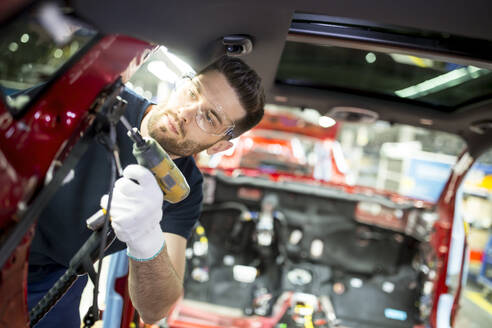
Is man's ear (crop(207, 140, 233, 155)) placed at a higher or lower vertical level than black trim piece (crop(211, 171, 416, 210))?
higher

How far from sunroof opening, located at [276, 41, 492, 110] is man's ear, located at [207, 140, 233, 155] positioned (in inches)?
35.5

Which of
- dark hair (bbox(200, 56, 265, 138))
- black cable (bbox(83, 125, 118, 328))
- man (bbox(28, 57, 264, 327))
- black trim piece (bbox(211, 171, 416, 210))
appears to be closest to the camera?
black cable (bbox(83, 125, 118, 328))

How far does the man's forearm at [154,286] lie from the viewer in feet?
3.38

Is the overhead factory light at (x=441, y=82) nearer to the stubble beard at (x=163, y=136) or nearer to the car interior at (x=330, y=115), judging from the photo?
the car interior at (x=330, y=115)

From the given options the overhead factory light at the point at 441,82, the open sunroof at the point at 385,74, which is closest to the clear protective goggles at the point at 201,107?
the open sunroof at the point at 385,74

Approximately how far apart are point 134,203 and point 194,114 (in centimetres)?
33

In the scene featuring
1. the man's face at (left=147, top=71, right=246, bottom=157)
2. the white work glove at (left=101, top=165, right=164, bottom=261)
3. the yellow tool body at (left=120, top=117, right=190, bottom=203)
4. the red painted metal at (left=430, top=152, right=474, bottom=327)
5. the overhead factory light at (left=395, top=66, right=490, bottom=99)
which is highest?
the overhead factory light at (left=395, top=66, right=490, bottom=99)

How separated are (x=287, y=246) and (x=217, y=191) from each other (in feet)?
2.81

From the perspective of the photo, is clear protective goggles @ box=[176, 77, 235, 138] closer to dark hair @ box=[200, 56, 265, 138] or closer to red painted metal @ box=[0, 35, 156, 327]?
dark hair @ box=[200, 56, 265, 138]

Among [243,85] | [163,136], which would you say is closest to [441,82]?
[243,85]

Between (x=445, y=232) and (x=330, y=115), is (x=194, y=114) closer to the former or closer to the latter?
(x=330, y=115)

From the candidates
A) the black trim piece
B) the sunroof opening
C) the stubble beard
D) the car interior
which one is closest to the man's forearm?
the stubble beard

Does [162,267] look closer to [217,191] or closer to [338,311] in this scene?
[217,191]

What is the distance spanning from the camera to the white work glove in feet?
2.77
